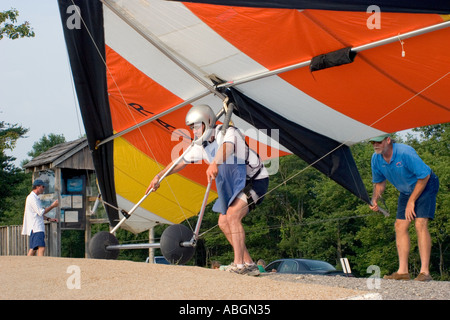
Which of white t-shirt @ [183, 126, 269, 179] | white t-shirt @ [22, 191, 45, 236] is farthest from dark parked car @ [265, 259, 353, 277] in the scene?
white t-shirt @ [183, 126, 269, 179]

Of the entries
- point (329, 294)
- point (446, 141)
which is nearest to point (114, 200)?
point (329, 294)

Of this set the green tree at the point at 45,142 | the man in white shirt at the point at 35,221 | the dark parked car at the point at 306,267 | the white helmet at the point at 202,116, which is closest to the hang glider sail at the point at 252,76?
the white helmet at the point at 202,116

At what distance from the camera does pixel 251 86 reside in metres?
7.24

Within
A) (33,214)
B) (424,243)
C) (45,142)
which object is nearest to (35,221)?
(33,214)

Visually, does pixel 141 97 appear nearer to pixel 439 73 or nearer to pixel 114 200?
pixel 114 200

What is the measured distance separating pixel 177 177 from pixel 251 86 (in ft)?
10.1

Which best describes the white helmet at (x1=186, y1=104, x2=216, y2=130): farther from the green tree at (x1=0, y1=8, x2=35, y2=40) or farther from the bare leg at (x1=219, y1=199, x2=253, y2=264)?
the green tree at (x1=0, y1=8, x2=35, y2=40)

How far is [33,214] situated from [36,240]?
414 mm

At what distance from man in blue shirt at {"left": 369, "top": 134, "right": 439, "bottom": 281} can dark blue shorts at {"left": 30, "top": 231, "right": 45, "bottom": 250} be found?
5.38 m

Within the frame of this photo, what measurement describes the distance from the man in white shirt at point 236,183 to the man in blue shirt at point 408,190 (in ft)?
4.28

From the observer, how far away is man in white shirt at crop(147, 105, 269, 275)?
18.6ft

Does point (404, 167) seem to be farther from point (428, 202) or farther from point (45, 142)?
point (45, 142)

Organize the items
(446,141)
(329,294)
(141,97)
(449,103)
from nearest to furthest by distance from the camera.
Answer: (329,294)
(449,103)
(141,97)
(446,141)

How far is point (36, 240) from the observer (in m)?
8.94
